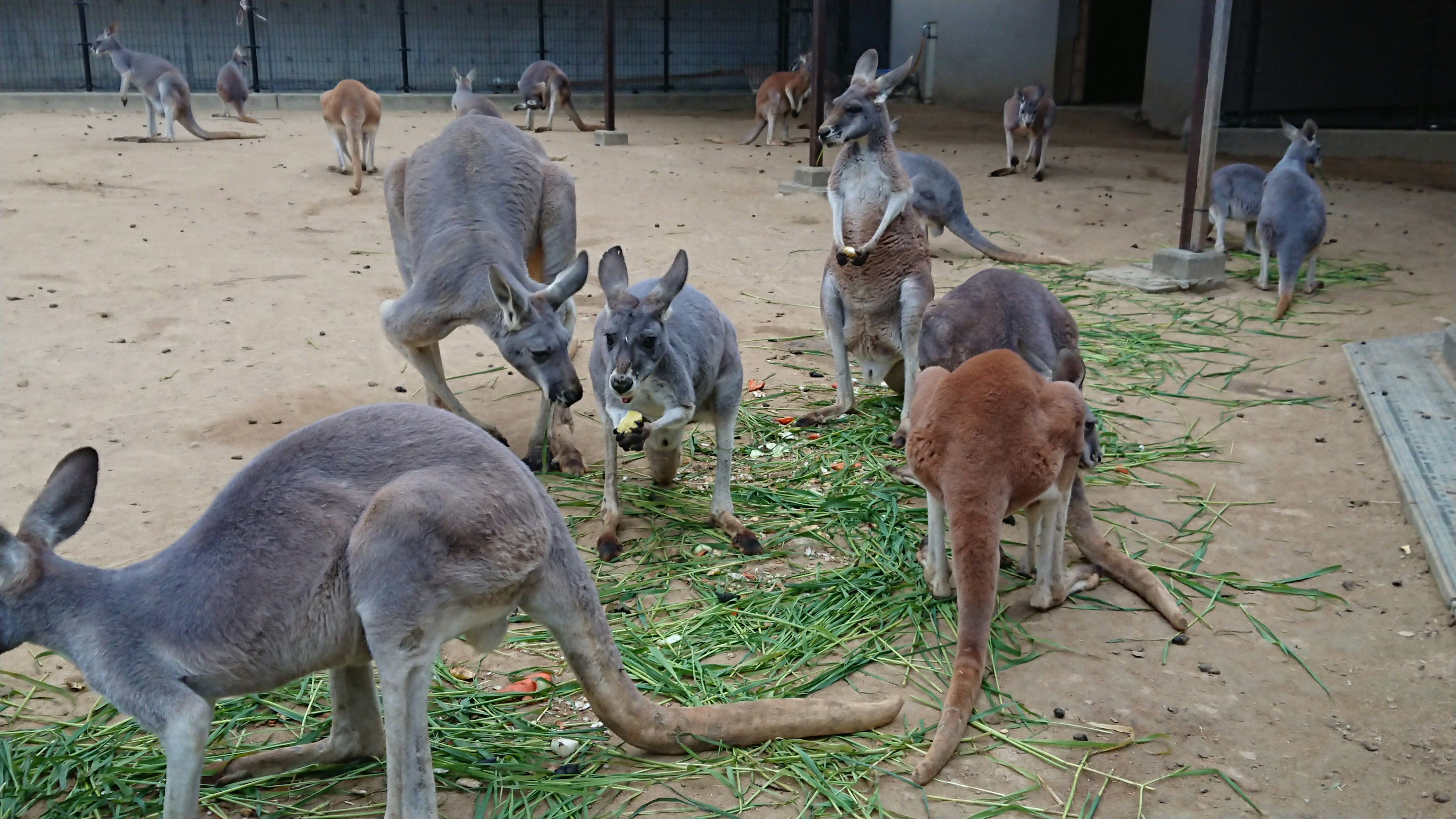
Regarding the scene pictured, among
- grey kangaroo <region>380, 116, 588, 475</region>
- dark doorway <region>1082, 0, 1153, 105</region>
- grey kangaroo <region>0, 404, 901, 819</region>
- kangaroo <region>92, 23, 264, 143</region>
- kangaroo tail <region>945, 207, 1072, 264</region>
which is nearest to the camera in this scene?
grey kangaroo <region>0, 404, 901, 819</region>

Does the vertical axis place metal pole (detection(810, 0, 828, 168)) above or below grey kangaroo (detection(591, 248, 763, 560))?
above

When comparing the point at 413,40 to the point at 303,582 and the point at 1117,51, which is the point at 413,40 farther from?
the point at 303,582

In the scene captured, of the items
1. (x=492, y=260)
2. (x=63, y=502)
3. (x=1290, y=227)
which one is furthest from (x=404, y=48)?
(x=63, y=502)

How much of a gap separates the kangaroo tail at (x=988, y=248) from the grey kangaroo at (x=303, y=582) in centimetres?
647

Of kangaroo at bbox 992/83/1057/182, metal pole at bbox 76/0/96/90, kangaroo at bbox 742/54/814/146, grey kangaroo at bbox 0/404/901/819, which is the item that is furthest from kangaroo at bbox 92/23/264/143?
grey kangaroo at bbox 0/404/901/819

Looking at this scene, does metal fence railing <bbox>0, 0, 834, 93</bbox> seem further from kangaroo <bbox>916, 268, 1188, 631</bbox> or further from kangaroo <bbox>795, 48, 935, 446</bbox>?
kangaroo <bbox>916, 268, 1188, 631</bbox>

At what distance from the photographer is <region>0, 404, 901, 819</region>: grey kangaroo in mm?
2143

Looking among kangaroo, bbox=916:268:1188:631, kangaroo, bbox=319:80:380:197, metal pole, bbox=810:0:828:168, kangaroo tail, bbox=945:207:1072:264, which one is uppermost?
metal pole, bbox=810:0:828:168

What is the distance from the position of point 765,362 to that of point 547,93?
9358mm

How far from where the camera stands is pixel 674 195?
10.2 m

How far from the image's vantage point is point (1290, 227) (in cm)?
707

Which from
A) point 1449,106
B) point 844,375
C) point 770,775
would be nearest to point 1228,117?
point 1449,106

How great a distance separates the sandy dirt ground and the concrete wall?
4233 millimetres

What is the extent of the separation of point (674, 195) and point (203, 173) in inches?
163
